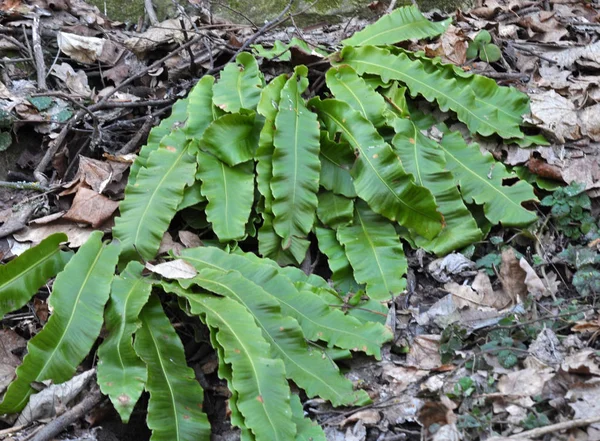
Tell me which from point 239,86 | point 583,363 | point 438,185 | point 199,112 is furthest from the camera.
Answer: point 239,86

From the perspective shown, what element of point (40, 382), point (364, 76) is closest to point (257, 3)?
point (364, 76)

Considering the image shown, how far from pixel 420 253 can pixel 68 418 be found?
1.92 meters

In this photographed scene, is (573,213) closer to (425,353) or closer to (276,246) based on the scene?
(425,353)

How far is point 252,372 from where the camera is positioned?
2.71 meters

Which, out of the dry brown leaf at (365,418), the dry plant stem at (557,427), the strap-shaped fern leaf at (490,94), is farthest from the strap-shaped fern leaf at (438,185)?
the dry plant stem at (557,427)

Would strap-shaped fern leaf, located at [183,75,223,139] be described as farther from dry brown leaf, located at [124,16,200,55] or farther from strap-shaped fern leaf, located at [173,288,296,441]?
strap-shaped fern leaf, located at [173,288,296,441]

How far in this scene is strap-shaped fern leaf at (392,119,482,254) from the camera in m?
3.53

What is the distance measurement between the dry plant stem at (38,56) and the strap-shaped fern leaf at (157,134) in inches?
41.9

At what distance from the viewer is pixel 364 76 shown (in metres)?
4.07

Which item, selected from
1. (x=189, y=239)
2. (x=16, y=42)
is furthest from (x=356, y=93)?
(x=16, y=42)

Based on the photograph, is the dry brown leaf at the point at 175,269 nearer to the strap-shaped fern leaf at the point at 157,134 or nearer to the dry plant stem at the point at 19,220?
the strap-shaped fern leaf at the point at 157,134

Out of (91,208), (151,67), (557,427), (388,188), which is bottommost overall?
(557,427)

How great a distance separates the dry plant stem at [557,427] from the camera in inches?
93.5

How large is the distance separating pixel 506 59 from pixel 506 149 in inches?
37.5
